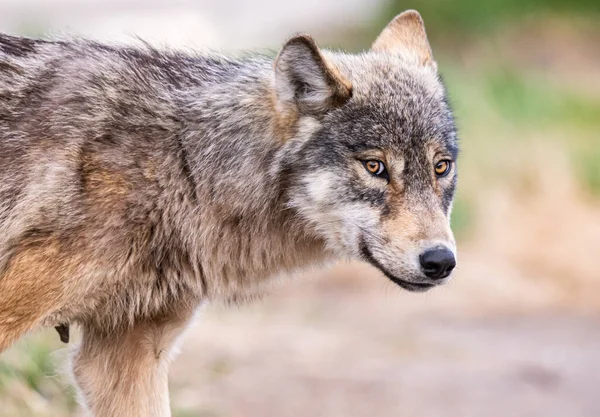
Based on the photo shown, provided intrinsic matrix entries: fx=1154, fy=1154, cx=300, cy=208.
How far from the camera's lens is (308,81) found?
4707mm

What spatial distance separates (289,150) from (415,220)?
609 millimetres

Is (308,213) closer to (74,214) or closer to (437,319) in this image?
(74,214)

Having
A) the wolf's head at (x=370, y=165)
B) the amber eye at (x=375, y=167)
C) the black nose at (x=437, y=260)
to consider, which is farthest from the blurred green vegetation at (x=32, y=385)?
the black nose at (x=437, y=260)

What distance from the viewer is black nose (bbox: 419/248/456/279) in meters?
4.46

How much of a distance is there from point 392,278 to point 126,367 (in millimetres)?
1292

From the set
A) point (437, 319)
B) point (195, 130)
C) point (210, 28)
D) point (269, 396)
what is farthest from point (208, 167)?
point (210, 28)

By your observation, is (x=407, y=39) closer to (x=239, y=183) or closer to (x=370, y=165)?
(x=370, y=165)

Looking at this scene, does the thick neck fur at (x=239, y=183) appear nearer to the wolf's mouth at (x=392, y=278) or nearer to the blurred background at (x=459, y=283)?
the wolf's mouth at (x=392, y=278)

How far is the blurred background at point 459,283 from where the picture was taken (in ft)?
22.9

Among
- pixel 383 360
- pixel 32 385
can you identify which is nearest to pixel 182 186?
pixel 32 385

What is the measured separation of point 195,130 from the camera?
486 cm

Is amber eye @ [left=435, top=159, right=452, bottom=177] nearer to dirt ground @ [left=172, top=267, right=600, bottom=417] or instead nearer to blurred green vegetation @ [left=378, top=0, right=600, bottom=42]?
dirt ground @ [left=172, top=267, right=600, bottom=417]

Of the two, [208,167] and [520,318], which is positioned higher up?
[208,167]

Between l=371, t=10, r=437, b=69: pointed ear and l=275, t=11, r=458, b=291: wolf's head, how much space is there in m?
0.56
